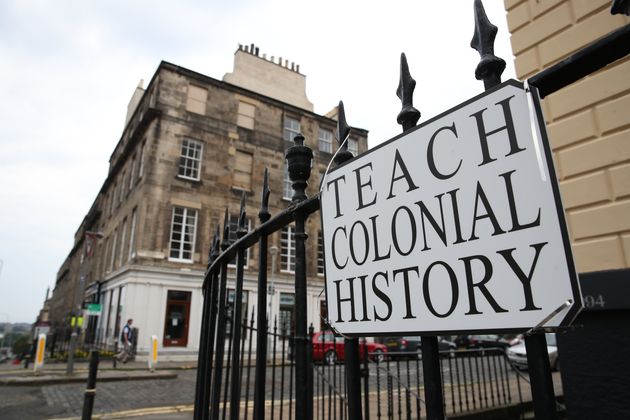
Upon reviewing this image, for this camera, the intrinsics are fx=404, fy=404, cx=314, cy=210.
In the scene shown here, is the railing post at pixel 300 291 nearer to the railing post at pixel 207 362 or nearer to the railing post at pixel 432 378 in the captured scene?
the railing post at pixel 432 378

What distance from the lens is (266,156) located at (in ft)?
79.4

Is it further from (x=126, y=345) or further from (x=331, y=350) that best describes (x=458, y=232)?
(x=126, y=345)

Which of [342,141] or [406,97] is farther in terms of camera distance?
[342,141]

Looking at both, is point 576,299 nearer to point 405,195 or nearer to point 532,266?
point 532,266

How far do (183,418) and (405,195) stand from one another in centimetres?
668

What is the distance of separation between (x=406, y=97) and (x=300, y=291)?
95cm

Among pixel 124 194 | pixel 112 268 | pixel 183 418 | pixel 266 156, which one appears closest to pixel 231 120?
pixel 266 156

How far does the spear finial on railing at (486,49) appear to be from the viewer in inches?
48.9

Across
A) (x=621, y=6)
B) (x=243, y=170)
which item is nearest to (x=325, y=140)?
(x=243, y=170)

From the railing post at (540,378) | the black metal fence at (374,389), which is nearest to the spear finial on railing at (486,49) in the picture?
the railing post at (540,378)

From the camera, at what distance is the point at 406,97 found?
150cm

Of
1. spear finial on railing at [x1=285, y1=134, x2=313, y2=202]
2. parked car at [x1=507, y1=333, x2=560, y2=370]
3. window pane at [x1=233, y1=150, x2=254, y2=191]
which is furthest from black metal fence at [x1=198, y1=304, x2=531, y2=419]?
window pane at [x1=233, y1=150, x2=254, y2=191]

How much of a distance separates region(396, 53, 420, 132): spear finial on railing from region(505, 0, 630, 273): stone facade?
2.82m

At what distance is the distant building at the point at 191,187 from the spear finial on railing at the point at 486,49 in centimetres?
1670
